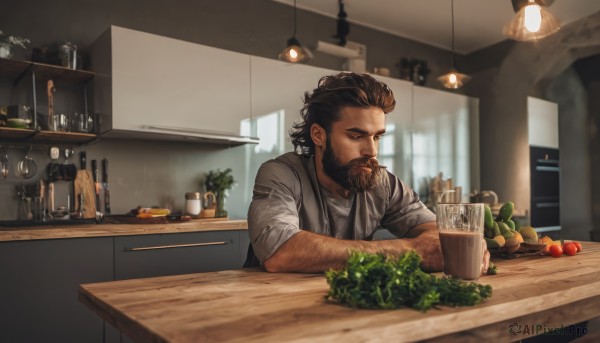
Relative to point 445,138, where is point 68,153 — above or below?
below

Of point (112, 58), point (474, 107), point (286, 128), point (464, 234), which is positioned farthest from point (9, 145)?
point (474, 107)

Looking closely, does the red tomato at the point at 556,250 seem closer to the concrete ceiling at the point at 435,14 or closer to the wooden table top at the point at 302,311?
the wooden table top at the point at 302,311

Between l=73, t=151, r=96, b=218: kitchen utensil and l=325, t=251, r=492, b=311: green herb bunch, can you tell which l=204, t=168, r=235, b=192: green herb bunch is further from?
l=325, t=251, r=492, b=311: green herb bunch

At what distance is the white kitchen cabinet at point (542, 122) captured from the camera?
458cm

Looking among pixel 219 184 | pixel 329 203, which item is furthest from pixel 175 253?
pixel 329 203

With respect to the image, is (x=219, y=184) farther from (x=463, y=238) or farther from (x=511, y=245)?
(x=463, y=238)

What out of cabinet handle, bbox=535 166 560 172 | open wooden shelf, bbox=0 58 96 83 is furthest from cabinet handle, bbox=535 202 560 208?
open wooden shelf, bbox=0 58 96 83

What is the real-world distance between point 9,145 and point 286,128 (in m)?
1.75

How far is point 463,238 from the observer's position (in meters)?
1.09

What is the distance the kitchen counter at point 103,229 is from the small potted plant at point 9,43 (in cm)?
101

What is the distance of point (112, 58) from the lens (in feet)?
8.96

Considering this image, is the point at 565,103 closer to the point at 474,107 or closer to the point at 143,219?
the point at 474,107

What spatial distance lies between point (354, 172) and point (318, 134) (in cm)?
24

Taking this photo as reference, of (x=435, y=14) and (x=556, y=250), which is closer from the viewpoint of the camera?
(x=556, y=250)
